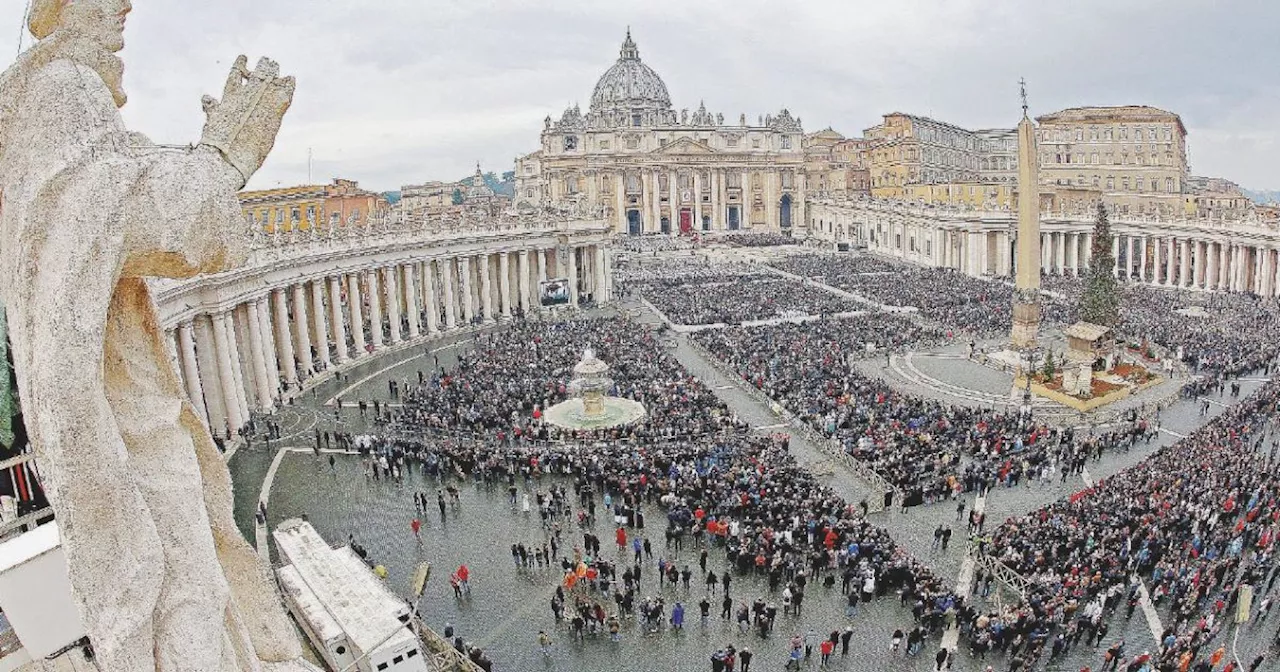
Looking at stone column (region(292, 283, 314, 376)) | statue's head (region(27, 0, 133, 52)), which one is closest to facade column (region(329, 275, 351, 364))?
stone column (region(292, 283, 314, 376))

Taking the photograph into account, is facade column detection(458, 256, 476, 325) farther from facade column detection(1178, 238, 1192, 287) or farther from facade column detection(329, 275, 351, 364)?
facade column detection(1178, 238, 1192, 287)

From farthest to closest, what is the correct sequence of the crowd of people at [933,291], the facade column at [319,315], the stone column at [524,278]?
the stone column at [524,278], the crowd of people at [933,291], the facade column at [319,315]

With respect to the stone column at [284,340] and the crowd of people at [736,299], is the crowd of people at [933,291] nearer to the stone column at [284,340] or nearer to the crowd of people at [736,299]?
the crowd of people at [736,299]

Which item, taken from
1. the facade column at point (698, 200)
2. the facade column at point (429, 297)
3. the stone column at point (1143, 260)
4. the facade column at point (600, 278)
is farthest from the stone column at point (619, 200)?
the facade column at point (429, 297)

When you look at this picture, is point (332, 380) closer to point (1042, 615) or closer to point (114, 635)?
point (1042, 615)

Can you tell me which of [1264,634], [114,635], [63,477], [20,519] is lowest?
[1264,634]

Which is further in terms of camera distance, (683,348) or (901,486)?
(683,348)

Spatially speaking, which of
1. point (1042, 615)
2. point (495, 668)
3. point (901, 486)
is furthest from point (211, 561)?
point (901, 486)
